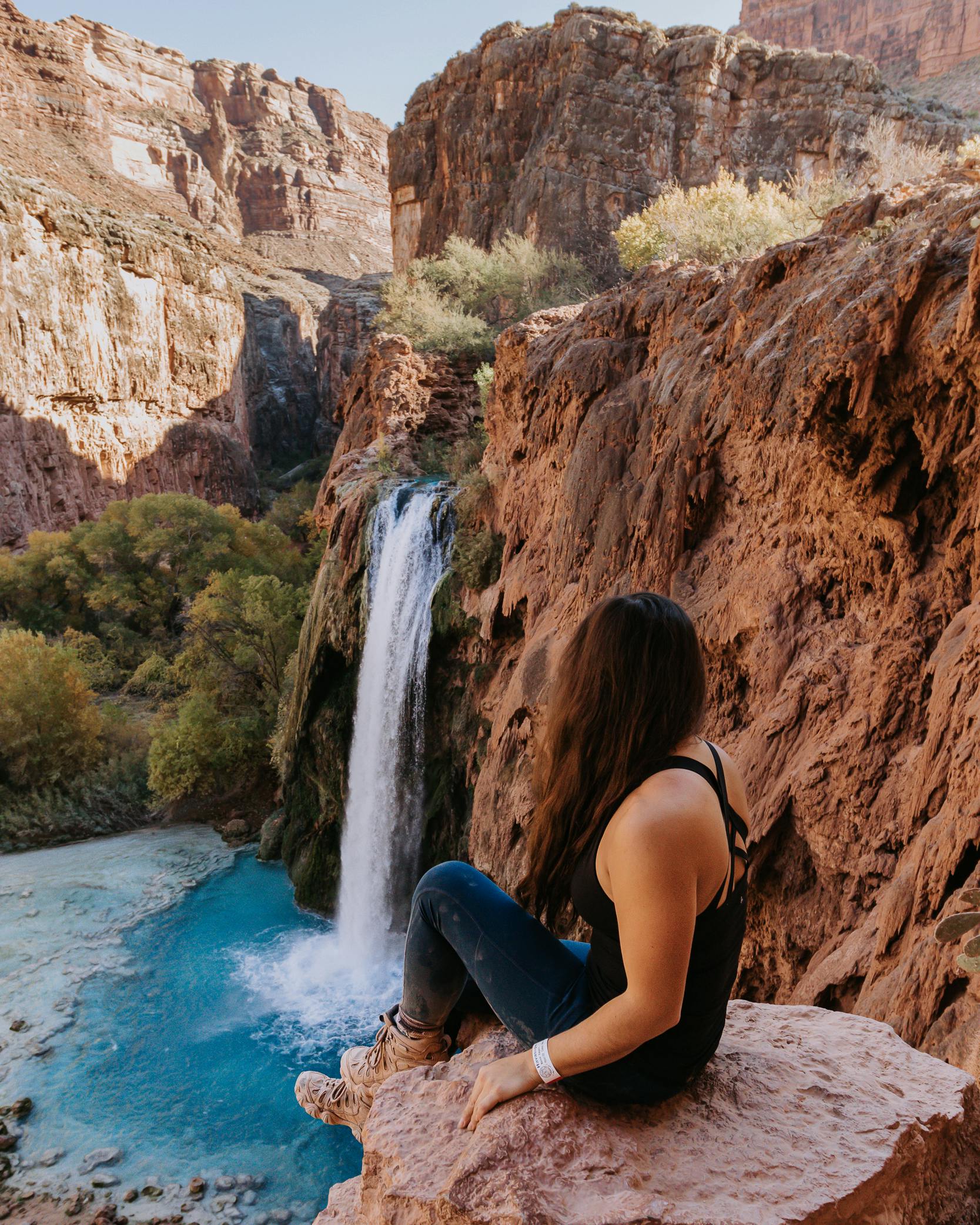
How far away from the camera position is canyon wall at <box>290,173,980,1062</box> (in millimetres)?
3078

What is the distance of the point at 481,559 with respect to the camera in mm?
9492

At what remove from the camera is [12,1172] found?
265 inches

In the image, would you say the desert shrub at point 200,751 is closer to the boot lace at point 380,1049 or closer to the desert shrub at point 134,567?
the desert shrub at point 134,567

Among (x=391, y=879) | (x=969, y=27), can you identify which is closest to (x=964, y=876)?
(x=391, y=879)

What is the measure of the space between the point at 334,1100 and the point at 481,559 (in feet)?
24.4

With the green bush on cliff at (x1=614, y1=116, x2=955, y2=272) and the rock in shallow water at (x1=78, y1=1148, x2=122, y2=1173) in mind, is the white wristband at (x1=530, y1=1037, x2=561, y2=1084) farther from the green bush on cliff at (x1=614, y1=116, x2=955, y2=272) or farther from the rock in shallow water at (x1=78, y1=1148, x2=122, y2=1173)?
the rock in shallow water at (x1=78, y1=1148, x2=122, y2=1173)

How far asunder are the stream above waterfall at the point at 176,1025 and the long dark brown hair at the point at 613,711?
22.2 ft

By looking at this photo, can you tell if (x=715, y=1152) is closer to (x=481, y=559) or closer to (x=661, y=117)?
(x=481, y=559)

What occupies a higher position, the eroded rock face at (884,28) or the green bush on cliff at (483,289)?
the eroded rock face at (884,28)

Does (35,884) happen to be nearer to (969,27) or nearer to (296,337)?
(296,337)

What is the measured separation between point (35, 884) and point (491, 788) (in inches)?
363

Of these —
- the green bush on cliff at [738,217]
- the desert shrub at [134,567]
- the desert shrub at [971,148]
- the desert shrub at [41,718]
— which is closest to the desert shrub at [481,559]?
the green bush on cliff at [738,217]

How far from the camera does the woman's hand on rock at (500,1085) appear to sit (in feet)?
5.30

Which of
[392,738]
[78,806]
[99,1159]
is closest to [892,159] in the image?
[392,738]
